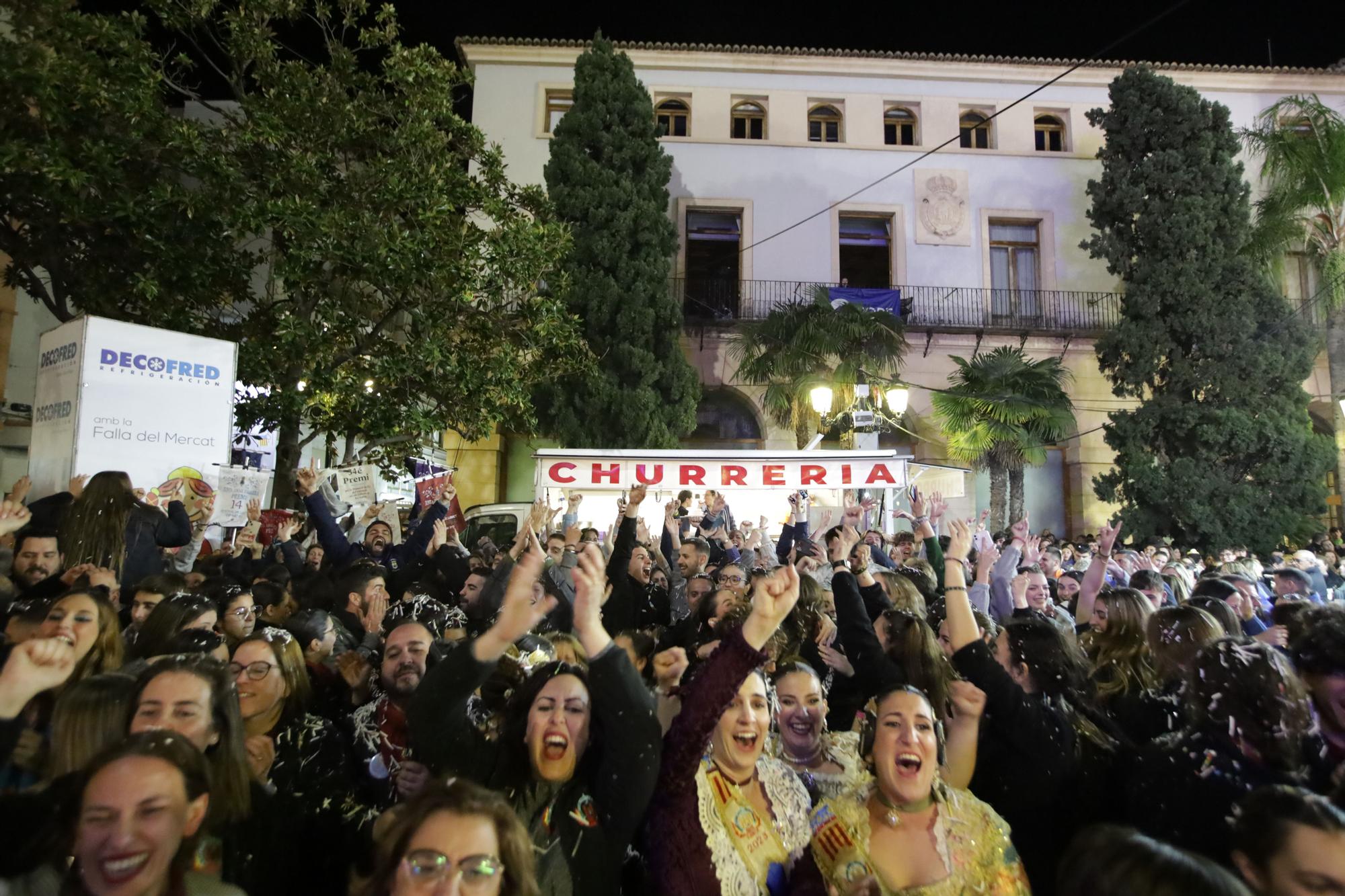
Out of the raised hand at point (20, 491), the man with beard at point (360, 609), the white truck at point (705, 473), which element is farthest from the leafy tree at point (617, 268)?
the raised hand at point (20, 491)

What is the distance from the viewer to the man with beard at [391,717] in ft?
9.67

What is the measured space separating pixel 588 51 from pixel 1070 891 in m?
20.9

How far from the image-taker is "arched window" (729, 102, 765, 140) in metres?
22.9

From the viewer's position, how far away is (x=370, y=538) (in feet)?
25.5

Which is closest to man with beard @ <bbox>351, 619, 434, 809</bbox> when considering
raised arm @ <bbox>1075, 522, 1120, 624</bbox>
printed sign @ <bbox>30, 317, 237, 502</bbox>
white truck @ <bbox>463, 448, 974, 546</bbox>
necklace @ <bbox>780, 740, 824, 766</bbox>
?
necklace @ <bbox>780, 740, 824, 766</bbox>

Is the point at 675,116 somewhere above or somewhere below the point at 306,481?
above

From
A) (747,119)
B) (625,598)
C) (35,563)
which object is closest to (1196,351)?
(747,119)

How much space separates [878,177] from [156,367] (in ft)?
65.2

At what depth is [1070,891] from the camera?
5.96 ft

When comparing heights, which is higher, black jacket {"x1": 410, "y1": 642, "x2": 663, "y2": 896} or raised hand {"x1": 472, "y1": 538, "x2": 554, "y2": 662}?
raised hand {"x1": 472, "y1": 538, "x2": 554, "y2": 662}

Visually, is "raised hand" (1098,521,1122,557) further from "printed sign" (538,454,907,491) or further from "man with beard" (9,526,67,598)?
"man with beard" (9,526,67,598)

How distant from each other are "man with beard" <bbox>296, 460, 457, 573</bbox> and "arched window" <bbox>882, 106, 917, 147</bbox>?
19.5 meters

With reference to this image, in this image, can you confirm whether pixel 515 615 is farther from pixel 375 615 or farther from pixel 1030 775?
pixel 375 615

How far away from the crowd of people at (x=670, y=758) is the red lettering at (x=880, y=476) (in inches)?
271
